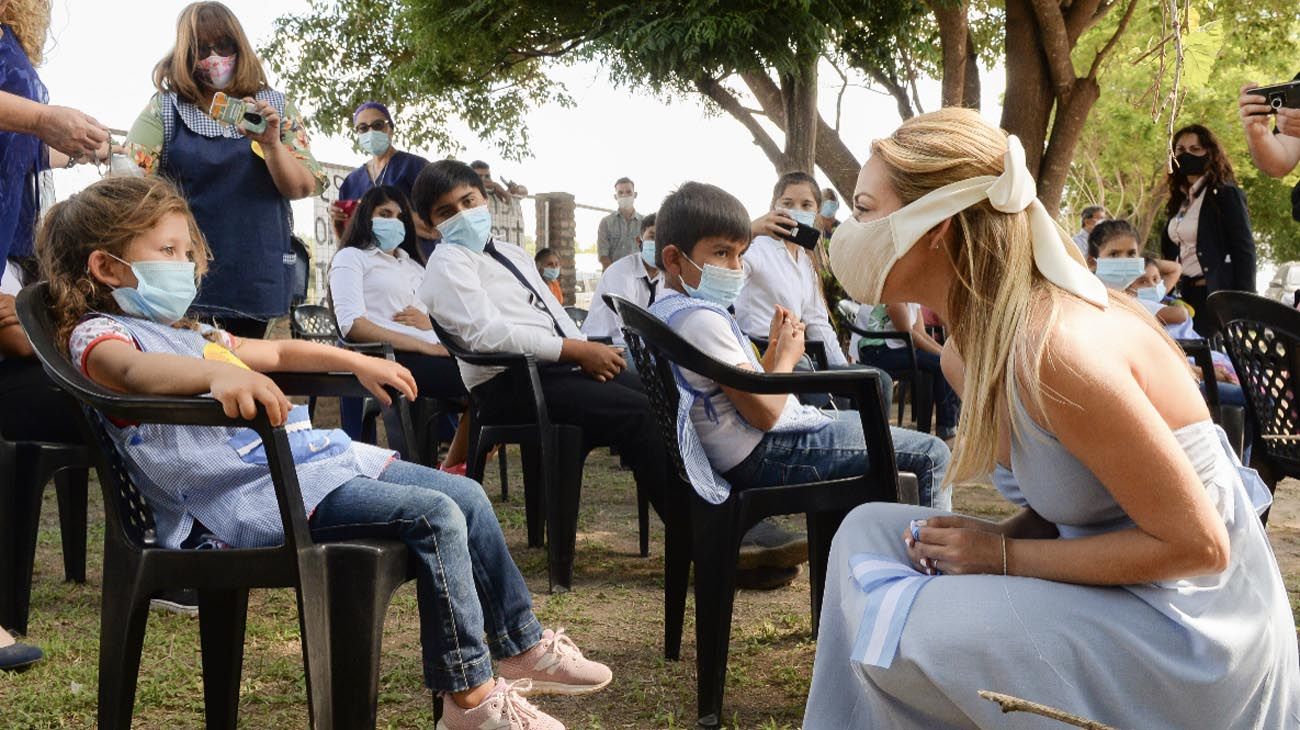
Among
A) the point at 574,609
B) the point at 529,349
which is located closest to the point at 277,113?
the point at 529,349

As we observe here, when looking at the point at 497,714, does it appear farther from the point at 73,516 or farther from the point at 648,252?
the point at 648,252

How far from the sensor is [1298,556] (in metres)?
4.82

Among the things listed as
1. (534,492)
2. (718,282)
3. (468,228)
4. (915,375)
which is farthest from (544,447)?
(915,375)

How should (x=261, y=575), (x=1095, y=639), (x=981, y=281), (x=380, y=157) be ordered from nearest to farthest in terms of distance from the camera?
(x=1095, y=639), (x=981, y=281), (x=261, y=575), (x=380, y=157)

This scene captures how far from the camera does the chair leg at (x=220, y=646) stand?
8.18ft

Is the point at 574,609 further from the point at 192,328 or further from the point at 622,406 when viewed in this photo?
the point at 192,328

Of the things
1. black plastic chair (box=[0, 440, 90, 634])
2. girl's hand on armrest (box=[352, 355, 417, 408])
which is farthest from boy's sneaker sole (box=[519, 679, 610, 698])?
black plastic chair (box=[0, 440, 90, 634])

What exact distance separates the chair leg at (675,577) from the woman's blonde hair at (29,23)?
2261 millimetres

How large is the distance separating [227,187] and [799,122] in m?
8.47

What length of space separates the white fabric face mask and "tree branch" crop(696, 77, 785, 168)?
39.1ft

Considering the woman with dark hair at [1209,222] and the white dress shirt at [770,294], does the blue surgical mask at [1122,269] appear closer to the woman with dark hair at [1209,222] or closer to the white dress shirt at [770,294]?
the woman with dark hair at [1209,222]

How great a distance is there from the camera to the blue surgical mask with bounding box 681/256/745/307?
141 inches

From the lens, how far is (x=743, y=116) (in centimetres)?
1411

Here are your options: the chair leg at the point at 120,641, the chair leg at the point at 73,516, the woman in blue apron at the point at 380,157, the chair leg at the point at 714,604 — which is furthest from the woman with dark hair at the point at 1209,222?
the chair leg at the point at 120,641
